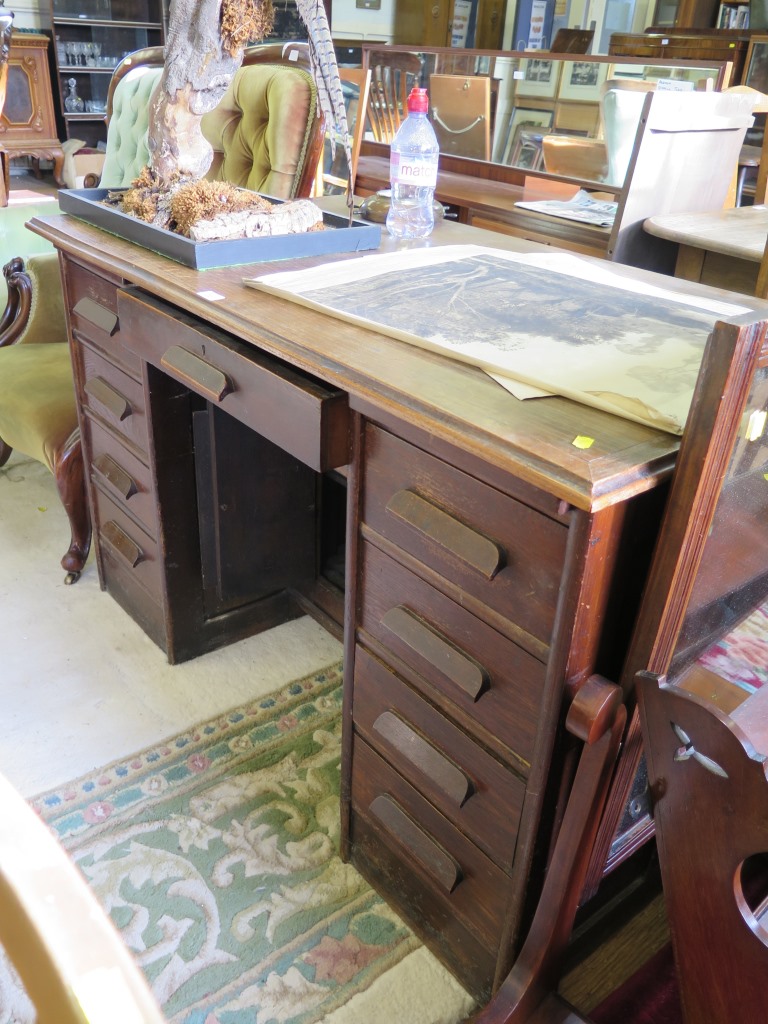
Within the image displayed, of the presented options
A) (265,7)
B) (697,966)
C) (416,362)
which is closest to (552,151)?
(265,7)

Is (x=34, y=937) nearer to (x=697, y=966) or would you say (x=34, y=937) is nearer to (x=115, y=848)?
(x=697, y=966)

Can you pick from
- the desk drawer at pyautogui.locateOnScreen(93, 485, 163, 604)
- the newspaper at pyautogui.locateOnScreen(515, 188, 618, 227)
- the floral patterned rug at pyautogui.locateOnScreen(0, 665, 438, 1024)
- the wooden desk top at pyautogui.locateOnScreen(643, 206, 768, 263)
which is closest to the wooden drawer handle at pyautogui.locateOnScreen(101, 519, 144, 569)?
the desk drawer at pyautogui.locateOnScreen(93, 485, 163, 604)

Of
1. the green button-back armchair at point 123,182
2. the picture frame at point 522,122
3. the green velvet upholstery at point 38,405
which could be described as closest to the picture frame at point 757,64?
the picture frame at point 522,122

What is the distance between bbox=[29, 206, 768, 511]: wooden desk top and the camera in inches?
26.1

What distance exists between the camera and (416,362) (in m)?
0.86

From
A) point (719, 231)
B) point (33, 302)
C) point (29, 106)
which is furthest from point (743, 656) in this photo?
point (29, 106)

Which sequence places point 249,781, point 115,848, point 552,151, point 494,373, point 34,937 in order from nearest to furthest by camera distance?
point 34,937, point 494,373, point 115,848, point 249,781, point 552,151

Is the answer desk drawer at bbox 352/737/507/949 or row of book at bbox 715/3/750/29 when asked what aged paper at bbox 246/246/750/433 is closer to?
desk drawer at bbox 352/737/507/949

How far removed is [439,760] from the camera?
95cm

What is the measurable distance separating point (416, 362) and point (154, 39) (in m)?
6.10

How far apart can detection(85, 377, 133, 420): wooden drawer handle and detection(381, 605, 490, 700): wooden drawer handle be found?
73 centimetres

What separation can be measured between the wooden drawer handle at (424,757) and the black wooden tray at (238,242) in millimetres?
692

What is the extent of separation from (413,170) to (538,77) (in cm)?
179

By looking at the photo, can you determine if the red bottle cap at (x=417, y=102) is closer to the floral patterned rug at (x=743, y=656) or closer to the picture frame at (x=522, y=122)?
the floral patterned rug at (x=743, y=656)
